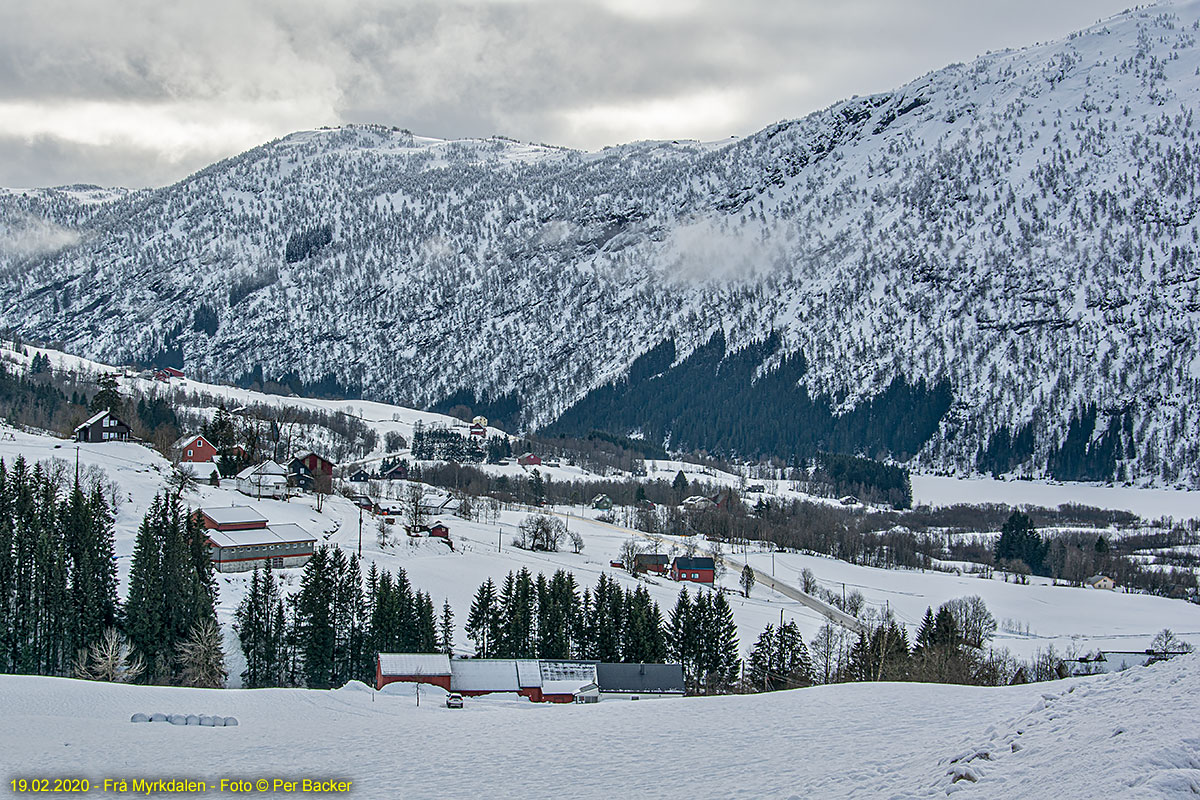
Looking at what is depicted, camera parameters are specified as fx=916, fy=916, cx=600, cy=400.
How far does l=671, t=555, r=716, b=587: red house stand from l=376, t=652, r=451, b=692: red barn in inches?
1890

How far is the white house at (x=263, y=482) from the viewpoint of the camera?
85938 mm

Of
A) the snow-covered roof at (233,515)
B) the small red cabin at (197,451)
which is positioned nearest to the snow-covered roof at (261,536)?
the snow-covered roof at (233,515)

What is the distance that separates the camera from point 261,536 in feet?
221

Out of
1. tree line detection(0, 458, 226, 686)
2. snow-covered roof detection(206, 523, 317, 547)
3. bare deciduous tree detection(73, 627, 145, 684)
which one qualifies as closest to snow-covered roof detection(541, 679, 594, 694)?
tree line detection(0, 458, 226, 686)

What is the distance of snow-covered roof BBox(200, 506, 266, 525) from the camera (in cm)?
6750

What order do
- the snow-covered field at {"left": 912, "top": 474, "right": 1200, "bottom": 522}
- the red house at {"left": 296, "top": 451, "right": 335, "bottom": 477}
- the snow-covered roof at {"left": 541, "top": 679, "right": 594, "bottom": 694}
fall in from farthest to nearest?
1. the snow-covered field at {"left": 912, "top": 474, "right": 1200, "bottom": 522}
2. the red house at {"left": 296, "top": 451, "right": 335, "bottom": 477}
3. the snow-covered roof at {"left": 541, "top": 679, "right": 594, "bottom": 694}

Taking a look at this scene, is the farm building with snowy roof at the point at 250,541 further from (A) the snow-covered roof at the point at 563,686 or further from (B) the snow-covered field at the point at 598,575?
(A) the snow-covered roof at the point at 563,686

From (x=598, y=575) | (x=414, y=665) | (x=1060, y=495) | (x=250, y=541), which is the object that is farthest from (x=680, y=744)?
(x=1060, y=495)

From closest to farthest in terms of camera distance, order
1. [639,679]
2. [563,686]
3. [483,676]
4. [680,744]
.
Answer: [680,744]
[483,676]
[563,686]
[639,679]

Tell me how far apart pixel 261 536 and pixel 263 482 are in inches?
802

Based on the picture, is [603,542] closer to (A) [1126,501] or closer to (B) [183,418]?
(B) [183,418]

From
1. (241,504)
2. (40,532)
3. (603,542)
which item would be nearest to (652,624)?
(40,532)

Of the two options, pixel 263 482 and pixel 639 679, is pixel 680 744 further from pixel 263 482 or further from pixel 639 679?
pixel 263 482

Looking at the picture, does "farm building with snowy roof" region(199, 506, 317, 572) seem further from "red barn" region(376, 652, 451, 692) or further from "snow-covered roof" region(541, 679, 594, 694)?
"snow-covered roof" region(541, 679, 594, 694)
